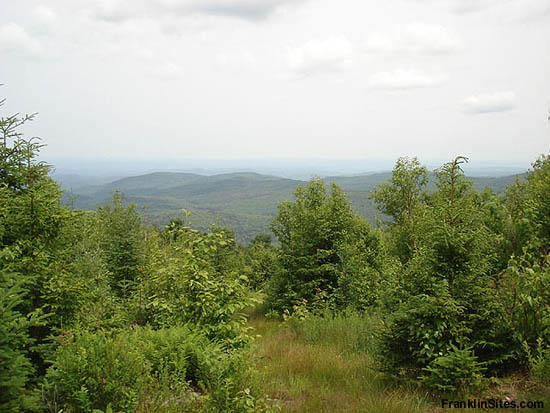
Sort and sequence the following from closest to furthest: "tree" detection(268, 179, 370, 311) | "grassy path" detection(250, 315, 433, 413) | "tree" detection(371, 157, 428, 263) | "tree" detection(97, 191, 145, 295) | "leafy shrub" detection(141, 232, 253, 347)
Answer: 1. "grassy path" detection(250, 315, 433, 413)
2. "leafy shrub" detection(141, 232, 253, 347)
3. "tree" detection(97, 191, 145, 295)
4. "tree" detection(268, 179, 370, 311)
5. "tree" detection(371, 157, 428, 263)

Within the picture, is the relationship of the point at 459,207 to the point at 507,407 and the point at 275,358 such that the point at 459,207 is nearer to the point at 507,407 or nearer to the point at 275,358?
the point at 507,407

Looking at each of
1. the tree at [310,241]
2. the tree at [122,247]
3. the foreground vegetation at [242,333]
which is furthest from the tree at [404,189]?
the tree at [122,247]

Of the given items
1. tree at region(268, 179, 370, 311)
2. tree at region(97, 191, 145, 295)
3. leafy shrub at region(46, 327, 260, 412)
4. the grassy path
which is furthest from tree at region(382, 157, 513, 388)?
tree at region(97, 191, 145, 295)

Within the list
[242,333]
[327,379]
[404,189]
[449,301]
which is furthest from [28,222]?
[404,189]

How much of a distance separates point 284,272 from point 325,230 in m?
2.52

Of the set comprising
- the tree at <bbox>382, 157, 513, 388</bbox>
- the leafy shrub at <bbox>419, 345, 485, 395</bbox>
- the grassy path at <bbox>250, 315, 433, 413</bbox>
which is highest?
the tree at <bbox>382, 157, 513, 388</bbox>

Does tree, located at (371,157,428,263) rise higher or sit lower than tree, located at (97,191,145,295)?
higher

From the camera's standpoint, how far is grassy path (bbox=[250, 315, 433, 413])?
184 inches

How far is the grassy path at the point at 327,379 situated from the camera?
4.68m

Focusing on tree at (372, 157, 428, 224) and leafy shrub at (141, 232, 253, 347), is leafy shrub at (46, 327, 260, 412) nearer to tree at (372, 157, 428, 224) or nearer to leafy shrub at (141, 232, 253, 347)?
leafy shrub at (141, 232, 253, 347)

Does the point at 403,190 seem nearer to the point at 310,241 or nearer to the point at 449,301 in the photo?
the point at 310,241

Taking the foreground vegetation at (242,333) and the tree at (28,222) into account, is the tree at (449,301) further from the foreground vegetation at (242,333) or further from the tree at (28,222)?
the tree at (28,222)

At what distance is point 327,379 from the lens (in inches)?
244

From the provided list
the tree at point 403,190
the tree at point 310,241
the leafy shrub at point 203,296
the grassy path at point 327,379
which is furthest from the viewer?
the tree at point 403,190
